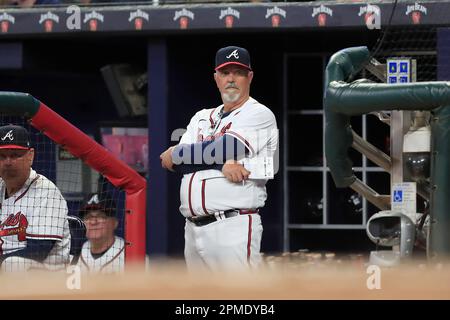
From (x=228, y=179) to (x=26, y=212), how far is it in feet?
3.73

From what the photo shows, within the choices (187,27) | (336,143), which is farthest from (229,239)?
(187,27)

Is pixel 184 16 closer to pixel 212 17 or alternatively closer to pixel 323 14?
pixel 212 17

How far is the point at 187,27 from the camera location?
8414 mm

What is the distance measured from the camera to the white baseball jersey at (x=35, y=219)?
18.1 feet

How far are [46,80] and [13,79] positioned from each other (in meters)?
0.30

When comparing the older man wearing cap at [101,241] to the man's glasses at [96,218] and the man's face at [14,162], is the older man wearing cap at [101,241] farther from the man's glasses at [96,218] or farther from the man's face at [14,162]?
the man's face at [14,162]

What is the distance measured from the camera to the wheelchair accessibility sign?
16.2 feet

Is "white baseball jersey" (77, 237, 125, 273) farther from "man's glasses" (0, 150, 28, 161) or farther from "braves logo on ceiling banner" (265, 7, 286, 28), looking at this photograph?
"braves logo on ceiling banner" (265, 7, 286, 28)

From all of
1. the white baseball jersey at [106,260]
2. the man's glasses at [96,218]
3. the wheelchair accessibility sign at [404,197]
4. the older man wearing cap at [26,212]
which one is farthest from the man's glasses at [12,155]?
the wheelchair accessibility sign at [404,197]

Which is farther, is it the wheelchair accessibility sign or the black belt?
the black belt

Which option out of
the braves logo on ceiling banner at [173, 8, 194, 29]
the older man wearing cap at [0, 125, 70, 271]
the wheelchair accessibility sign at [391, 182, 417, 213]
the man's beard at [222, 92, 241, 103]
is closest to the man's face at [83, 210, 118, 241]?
the older man wearing cap at [0, 125, 70, 271]

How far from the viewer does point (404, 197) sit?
496 centimetres

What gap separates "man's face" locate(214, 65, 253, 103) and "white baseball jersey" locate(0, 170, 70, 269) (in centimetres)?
105

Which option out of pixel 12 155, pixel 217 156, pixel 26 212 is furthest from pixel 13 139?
pixel 217 156
